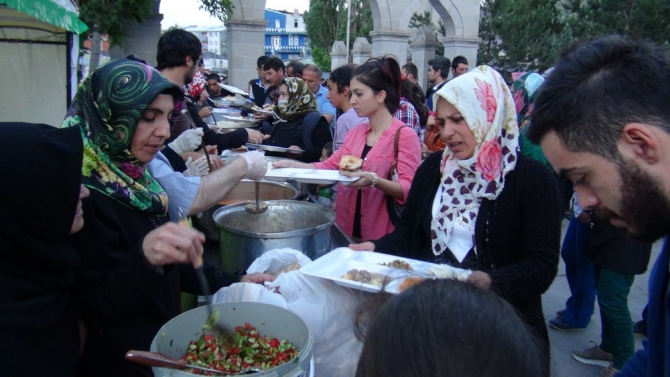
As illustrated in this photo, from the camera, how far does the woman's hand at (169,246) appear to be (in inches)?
53.8

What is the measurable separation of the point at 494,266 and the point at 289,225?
46.4 inches

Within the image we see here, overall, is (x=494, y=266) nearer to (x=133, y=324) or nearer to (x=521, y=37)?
(x=133, y=324)

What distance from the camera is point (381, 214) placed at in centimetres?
308

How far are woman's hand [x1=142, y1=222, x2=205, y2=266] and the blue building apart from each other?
232 feet

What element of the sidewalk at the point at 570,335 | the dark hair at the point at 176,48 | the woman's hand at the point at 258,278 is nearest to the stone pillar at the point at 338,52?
the sidewalk at the point at 570,335

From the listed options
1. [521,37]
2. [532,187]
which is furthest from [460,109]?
[521,37]

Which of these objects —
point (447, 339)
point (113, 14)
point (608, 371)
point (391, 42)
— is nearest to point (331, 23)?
point (391, 42)

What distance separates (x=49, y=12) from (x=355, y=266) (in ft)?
12.3

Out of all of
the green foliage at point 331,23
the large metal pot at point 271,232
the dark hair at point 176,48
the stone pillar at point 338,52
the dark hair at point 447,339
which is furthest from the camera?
the green foliage at point 331,23

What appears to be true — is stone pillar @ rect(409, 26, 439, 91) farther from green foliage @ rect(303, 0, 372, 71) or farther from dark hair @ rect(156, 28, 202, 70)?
green foliage @ rect(303, 0, 372, 71)

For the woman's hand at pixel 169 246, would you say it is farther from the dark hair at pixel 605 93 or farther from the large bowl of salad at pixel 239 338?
the dark hair at pixel 605 93

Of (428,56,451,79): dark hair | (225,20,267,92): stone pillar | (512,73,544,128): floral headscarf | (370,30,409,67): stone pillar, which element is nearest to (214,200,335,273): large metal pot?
(512,73,544,128): floral headscarf

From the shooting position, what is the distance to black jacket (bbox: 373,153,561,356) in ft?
5.94

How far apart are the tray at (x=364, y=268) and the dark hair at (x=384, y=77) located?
4.64 ft
